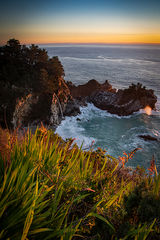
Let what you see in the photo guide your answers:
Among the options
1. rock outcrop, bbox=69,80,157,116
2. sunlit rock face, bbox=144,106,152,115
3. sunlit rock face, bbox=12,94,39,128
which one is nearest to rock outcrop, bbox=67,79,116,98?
rock outcrop, bbox=69,80,157,116

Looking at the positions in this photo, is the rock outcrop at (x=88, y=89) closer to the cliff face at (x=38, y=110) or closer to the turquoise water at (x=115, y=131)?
the turquoise water at (x=115, y=131)

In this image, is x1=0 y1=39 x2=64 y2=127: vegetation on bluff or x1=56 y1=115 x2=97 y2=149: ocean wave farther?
x1=0 y1=39 x2=64 y2=127: vegetation on bluff

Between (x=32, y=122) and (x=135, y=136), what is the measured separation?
12.9 m

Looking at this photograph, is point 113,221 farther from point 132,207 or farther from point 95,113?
point 95,113

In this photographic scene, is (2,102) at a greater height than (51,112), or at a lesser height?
greater

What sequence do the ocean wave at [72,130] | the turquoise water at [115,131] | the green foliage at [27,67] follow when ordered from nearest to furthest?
the turquoise water at [115,131] → the ocean wave at [72,130] → the green foliage at [27,67]

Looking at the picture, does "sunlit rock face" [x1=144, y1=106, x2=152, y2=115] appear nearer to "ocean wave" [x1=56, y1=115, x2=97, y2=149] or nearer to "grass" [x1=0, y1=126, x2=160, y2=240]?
"ocean wave" [x1=56, y1=115, x2=97, y2=149]

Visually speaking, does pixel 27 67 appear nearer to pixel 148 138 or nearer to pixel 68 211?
pixel 148 138

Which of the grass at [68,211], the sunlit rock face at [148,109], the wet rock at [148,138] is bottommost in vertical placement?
the wet rock at [148,138]

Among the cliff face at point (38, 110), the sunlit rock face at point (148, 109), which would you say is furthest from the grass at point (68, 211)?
the sunlit rock face at point (148, 109)

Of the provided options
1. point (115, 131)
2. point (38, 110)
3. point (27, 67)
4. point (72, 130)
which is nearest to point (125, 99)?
point (115, 131)

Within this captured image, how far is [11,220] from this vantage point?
40.3 inches

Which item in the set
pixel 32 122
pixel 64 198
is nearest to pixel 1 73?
pixel 32 122

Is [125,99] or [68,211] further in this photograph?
[125,99]
